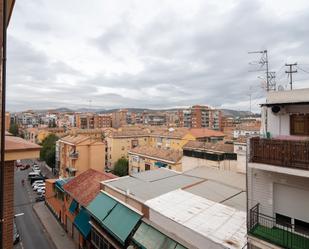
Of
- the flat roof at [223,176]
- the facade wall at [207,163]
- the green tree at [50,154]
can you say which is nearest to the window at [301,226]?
the flat roof at [223,176]

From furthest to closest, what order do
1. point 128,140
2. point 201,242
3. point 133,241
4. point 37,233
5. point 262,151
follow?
point 128,140 → point 37,233 → point 133,241 → point 201,242 → point 262,151

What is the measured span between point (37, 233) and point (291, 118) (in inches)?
863

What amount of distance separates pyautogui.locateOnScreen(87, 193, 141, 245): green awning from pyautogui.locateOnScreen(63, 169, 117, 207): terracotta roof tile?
9.28 feet

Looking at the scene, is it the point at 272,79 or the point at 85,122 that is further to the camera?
the point at 85,122

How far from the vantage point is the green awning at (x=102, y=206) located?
12.5 m

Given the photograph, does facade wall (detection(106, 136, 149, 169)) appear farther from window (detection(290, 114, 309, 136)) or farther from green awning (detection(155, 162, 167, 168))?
window (detection(290, 114, 309, 136))

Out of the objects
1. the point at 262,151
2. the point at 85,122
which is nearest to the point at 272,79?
the point at 262,151

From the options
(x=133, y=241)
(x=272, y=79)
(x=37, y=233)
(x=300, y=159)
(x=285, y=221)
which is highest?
(x=272, y=79)

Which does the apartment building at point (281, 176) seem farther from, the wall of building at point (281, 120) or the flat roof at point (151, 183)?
the flat roof at point (151, 183)

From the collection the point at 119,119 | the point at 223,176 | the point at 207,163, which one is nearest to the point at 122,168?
the point at 207,163

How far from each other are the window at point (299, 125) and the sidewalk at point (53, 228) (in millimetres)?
17878

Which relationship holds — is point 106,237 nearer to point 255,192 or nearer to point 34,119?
point 255,192

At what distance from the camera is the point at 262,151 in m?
6.53

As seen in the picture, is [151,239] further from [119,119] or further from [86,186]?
[119,119]
